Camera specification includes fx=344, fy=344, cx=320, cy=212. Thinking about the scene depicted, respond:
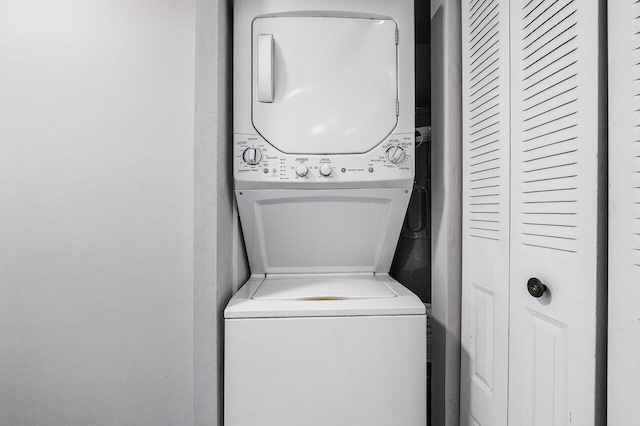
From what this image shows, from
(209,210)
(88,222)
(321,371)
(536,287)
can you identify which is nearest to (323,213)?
(209,210)

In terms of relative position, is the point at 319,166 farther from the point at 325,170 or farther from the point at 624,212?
the point at 624,212

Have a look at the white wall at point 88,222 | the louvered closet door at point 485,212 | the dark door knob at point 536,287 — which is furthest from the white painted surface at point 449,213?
the white wall at point 88,222

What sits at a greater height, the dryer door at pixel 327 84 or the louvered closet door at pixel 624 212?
the dryer door at pixel 327 84

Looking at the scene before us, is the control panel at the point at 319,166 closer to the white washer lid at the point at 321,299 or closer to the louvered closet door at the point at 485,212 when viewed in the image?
the louvered closet door at the point at 485,212

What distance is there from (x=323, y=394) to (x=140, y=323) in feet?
2.82

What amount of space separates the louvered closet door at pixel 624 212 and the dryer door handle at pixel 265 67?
107 centimetres

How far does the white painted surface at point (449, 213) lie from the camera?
1394 mm

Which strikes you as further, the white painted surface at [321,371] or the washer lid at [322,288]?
the washer lid at [322,288]

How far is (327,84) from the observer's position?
4.77ft

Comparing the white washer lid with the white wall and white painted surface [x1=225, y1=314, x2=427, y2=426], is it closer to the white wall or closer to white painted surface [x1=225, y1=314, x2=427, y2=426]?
white painted surface [x1=225, y1=314, x2=427, y2=426]

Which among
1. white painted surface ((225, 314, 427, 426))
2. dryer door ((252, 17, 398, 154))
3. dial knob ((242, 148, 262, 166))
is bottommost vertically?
white painted surface ((225, 314, 427, 426))

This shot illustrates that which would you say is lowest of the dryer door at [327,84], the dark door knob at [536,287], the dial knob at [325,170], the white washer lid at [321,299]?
the white washer lid at [321,299]

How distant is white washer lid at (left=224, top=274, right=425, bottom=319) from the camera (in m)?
1.21

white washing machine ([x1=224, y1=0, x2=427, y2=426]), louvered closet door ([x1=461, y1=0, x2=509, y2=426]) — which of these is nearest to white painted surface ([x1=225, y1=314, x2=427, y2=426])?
white washing machine ([x1=224, y1=0, x2=427, y2=426])
